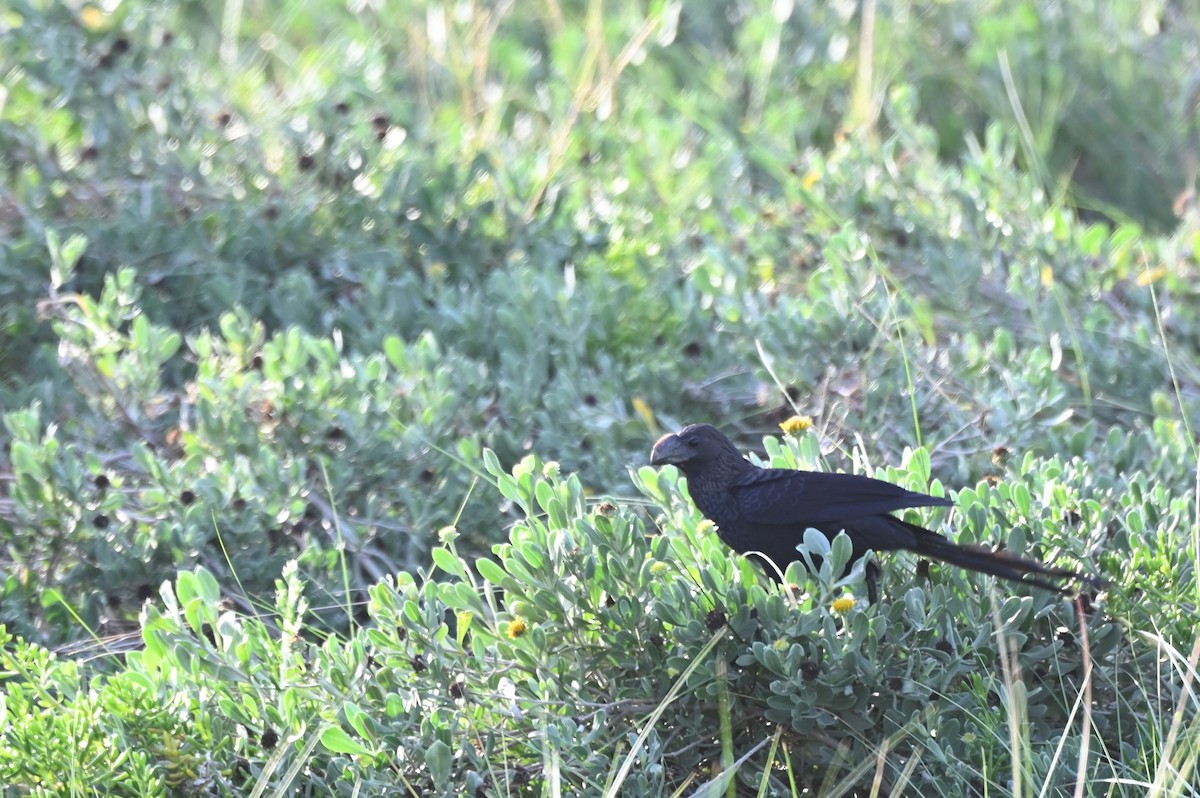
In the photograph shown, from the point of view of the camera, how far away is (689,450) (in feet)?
10.5

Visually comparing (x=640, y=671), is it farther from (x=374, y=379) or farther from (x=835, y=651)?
(x=374, y=379)

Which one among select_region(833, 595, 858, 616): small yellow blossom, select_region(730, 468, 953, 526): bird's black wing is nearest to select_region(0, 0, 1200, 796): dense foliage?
select_region(833, 595, 858, 616): small yellow blossom

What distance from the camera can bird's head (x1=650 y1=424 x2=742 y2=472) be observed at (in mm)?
3205

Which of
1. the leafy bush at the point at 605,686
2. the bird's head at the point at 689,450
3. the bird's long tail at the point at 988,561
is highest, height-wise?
the bird's head at the point at 689,450

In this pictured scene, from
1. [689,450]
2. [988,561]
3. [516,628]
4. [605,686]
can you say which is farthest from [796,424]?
[516,628]

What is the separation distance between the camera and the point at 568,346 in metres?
4.43

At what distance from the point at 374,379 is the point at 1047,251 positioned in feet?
7.50

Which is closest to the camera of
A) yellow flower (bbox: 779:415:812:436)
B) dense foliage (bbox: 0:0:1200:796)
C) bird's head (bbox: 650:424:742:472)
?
dense foliage (bbox: 0:0:1200:796)

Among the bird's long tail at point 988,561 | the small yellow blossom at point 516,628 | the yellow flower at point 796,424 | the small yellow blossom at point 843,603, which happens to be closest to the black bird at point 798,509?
the bird's long tail at point 988,561

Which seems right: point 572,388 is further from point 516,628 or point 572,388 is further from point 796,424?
point 516,628

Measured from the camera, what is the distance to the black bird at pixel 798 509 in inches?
114

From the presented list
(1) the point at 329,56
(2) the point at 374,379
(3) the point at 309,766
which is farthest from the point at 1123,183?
(3) the point at 309,766

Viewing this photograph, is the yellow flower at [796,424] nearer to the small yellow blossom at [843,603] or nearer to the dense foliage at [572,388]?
the dense foliage at [572,388]

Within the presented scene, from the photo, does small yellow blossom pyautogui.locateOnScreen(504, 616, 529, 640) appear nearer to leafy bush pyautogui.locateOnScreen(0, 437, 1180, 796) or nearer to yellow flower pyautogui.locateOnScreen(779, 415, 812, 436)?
leafy bush pyautogui.locateOnScreen(0, 437, 1180, 796)
